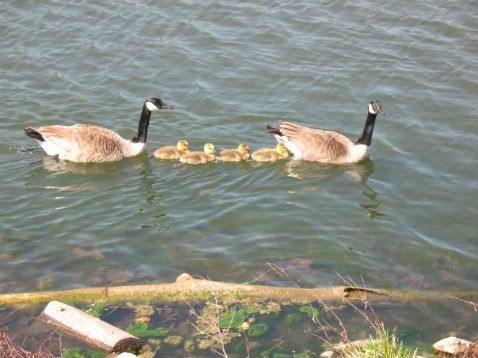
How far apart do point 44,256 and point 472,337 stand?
5194 millimetres

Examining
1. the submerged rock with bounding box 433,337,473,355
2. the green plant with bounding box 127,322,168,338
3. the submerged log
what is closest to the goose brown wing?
the submerged log

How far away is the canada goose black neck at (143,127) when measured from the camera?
12734mm

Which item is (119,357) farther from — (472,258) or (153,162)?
(153,162)

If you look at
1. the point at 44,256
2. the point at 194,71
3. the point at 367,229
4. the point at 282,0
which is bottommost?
the point at 44,256

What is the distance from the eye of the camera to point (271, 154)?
12.3 meters

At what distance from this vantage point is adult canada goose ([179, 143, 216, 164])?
12000mm

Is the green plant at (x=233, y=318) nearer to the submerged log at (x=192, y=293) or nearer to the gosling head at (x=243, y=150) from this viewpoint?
the submerged log at (x=192, y=293)

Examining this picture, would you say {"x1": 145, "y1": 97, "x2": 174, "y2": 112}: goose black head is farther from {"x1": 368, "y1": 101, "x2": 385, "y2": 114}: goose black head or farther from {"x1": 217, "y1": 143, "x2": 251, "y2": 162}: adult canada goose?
{"x1": 368, "y1": 101, "x2": 385, "y2": 114}: goose black head

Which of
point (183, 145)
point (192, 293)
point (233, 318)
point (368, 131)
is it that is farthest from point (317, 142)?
point (233, 318)

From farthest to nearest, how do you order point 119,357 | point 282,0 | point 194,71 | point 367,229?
point 282,0 → point 194,71 → point 367,229 → point 119,357

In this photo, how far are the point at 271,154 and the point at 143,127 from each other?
2.23 m

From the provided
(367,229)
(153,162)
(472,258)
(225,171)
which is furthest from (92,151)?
(472,258)

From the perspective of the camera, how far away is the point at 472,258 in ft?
31.5

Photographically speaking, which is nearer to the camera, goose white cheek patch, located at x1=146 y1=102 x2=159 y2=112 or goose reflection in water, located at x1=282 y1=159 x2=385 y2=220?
goose reflection in water, located at x1=282 y1=159 x2=385 y2=220
